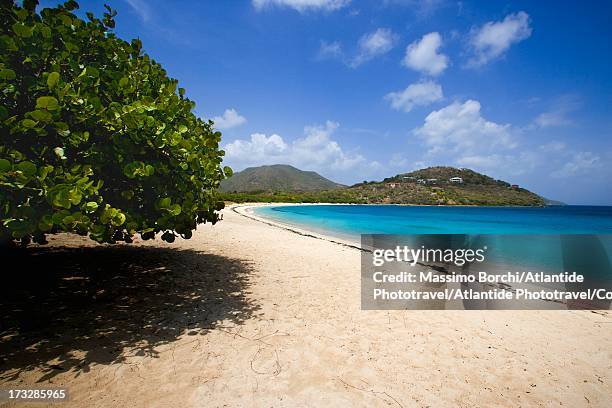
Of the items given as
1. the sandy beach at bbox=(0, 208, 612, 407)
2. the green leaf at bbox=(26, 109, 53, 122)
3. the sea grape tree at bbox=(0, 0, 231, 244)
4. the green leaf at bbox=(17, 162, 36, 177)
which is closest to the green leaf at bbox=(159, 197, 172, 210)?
the sea grape tree at bbox=(0, 0, 231, 244)

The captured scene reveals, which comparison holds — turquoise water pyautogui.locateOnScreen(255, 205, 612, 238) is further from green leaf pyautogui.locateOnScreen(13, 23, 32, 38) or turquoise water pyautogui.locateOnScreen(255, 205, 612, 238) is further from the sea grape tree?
green leaf pyautogui.locateOnScreen(13, 23, 32, 38)

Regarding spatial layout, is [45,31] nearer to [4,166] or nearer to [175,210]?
[4,166]

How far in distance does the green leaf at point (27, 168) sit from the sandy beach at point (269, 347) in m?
3.15

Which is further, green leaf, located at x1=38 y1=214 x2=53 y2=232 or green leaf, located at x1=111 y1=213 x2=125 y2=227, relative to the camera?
green leaf, located at x1=111 y1=213 x2=125 y2=227

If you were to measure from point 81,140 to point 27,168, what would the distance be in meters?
1.09

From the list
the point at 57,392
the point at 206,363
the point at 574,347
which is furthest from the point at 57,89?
the point at 574,347

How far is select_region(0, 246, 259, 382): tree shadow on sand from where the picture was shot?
5219mm

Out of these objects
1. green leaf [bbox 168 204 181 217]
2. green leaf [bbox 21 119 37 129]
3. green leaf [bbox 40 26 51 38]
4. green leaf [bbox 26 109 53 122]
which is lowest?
green leaf [bbox 168 204 181 217]

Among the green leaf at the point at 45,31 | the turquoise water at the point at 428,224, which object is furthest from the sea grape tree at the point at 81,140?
the turquoise water at the point at 428,224

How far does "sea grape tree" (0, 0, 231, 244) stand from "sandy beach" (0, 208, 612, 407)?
2082 millimetres

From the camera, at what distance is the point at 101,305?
717 centimetres

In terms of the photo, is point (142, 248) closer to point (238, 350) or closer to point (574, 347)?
point (238, 350)

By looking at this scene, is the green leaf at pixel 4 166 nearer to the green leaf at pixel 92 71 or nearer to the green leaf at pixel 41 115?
the green leaf at pixel 41 115

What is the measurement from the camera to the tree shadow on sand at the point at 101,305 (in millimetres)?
5219
